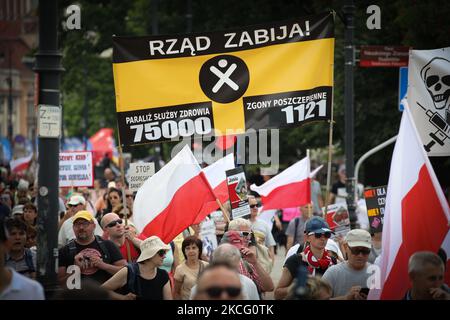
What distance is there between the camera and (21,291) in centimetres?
661

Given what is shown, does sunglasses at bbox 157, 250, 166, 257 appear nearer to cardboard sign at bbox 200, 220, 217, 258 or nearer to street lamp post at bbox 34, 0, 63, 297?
street lamp post at bbox 34, 0, 63, 297

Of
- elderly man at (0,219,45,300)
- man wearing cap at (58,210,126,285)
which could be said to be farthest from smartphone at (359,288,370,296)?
elderly man at (0,219,45,300)

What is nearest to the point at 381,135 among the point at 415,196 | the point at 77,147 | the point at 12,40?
the point at 415,196

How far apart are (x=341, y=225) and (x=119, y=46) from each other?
3744 mm

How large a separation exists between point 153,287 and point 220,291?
10.7ft

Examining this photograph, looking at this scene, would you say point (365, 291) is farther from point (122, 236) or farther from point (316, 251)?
point (122, 236)

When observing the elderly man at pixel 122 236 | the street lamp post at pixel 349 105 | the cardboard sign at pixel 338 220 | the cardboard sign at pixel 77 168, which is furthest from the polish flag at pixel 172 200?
the cardboard sign at pixel 77 168

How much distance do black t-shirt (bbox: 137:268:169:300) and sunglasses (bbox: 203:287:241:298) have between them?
3095mm

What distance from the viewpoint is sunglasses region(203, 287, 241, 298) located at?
6.10 meters

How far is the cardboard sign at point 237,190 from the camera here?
40.5 ft

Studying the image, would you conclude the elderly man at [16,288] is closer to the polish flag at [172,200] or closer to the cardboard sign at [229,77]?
the polish flag at [172,200]

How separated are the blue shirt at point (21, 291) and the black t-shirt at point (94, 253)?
359 cm

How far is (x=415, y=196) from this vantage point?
8523 mm
